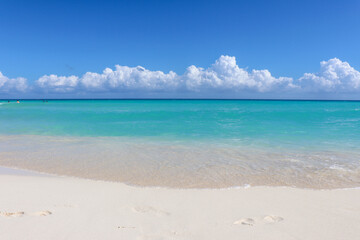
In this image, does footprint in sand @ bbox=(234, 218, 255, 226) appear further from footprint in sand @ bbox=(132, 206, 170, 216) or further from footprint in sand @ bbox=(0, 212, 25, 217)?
footprint in sand @ bbox=(0, 212, 25, 217)

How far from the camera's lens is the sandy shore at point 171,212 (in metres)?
3.81

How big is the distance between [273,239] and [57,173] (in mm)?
6395

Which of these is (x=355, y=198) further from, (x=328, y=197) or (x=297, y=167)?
(x=297, y=167)

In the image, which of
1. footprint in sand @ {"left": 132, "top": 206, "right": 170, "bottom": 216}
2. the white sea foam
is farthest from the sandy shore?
the white sea foam

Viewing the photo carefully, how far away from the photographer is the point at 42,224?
401cm

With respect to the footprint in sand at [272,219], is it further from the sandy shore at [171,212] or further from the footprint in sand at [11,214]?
the footprint in sand at [11,214]

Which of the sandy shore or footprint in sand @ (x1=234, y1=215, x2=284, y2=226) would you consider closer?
the sandy shore

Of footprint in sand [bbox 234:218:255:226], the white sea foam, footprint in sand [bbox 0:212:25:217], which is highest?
footprint in sand [bbox 234:218:255:226]

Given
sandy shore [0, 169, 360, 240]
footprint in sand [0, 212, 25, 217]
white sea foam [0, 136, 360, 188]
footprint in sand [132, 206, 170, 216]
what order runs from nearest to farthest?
sandy shore [0, 169, 360, 240], footprint in sand [0, 212, 25, 217], footprint in sand [132, 206, 170, 216], white sea foam [0, 136, 360, 188]

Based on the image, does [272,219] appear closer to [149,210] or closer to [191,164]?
[149,210]

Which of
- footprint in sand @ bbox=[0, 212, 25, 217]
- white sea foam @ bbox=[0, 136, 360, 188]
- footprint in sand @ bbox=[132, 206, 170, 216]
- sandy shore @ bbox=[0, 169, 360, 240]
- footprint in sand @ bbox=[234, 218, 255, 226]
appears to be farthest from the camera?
white sea foam @ bbox=[0, 136, 360, 188]

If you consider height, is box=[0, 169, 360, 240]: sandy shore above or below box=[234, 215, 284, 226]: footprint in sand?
below

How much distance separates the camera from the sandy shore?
3811 millimetres

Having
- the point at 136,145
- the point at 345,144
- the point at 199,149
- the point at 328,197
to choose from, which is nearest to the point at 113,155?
the point at 136,145
